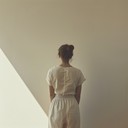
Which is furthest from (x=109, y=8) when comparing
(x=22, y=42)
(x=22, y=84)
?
(x=22, y=84)

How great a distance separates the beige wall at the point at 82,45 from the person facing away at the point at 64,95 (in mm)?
396

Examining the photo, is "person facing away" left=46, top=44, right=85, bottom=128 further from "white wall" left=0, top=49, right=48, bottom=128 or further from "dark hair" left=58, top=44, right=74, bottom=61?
"white wall" left=0, top=49, right=48, bottom=128

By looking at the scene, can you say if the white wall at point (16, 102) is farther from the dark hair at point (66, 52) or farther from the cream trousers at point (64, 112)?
the dark hair at point (66, 52)

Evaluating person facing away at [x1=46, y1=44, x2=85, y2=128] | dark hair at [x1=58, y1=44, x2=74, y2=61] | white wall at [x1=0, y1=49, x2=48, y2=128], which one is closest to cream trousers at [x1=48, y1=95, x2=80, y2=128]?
person facing away at [x1=46, y1=44, x2=85, y2=128]

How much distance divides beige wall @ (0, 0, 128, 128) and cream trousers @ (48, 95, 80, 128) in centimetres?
43

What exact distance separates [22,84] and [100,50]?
1061mm

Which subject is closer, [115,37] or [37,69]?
[115,37]

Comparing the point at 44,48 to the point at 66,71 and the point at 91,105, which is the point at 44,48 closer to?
the point at 66,71

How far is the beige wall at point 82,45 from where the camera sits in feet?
10.6

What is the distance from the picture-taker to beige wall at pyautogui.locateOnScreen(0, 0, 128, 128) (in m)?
3.22

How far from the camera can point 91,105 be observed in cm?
334

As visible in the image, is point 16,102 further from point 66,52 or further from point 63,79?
point 66,52

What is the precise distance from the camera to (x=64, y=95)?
2951 millimetres

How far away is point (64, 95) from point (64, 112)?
172 mm
